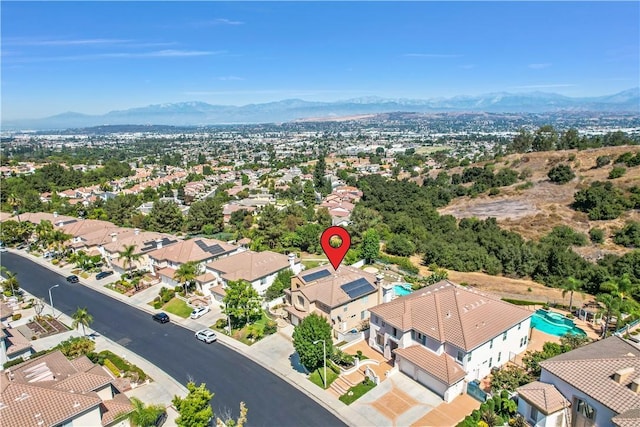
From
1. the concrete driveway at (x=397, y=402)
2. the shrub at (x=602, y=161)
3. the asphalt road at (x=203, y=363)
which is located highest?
the shrub at (x=602, y=161)

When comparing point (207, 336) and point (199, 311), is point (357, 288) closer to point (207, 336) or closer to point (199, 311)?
point (207, 336)

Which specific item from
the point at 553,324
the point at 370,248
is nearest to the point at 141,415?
the point at 553,324

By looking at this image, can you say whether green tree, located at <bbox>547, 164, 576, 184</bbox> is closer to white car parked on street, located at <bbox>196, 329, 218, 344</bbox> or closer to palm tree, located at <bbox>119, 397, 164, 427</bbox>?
white car parked on street, located at <bbox>196, 329, 218, 344</bbox>

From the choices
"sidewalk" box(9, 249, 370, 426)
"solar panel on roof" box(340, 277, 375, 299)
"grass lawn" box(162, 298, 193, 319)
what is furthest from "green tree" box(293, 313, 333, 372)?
"grass lawn" box(162, 298, 193, 319)

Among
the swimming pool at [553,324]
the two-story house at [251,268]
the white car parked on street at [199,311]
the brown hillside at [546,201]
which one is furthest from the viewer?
the brown hillside at [546,201]

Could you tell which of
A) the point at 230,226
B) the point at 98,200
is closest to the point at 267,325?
the point at 230,226

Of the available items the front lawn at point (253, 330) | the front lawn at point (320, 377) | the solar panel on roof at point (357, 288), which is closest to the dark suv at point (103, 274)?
the front lawn at point (253, 330)

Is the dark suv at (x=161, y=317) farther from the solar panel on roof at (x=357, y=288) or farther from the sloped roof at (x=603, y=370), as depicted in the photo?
the sloped roof at (x=603, y=370)
